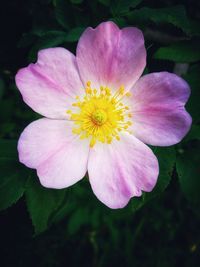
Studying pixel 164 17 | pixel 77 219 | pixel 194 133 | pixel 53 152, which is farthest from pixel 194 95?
pixel 77 219

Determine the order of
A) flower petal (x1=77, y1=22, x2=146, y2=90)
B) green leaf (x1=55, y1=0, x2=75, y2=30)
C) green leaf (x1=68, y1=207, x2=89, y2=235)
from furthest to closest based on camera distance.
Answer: green leaf (x1=68, y1=207, x2=89, y2=235)
green leaf (x1=55, y1=0, x2=75, y2=30)
flower petal (x1=77, y1=22, x2=146, y2=90)

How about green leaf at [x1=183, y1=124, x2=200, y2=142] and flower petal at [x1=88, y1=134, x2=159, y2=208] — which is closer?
flower petal at [x1=88, y1=134, x2=159, y2=208]

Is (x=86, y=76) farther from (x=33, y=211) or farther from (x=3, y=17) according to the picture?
(x=3, y=17)

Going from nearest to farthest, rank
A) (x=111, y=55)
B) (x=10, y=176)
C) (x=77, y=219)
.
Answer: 1. (x=111, y=55)
2. (x=10, y=176)
3. (x=77, y=219)

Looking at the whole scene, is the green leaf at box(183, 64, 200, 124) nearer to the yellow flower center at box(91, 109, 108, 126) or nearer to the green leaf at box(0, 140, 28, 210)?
the yellow flower center at box(91, 109, 108, 126)

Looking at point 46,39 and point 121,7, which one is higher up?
point 121,7

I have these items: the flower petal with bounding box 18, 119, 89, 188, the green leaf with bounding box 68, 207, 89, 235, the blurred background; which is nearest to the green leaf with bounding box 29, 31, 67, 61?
the blurred background

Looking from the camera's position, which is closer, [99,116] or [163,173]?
[163,173]

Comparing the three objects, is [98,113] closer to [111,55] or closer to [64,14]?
[111,55]
